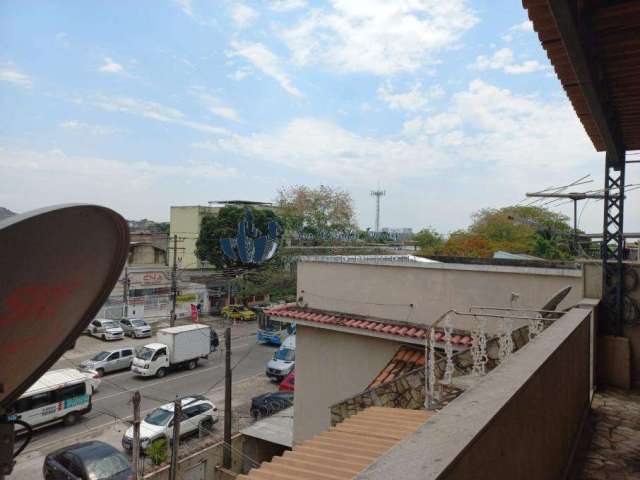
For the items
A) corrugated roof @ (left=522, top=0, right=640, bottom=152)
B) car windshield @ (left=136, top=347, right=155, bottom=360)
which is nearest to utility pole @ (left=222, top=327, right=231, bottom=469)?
car windshield @ (left=136, top=347, right=155, bottom=360)

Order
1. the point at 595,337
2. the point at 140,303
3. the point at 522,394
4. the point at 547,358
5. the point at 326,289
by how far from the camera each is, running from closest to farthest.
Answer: the point at 522,394 < the point at 547,358 < the point at 595,337 < the point at 326,289 < the point at 140,303

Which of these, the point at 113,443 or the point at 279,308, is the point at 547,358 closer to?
the point at 279,308

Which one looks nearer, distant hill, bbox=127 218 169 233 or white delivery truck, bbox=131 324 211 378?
white delivery truck, bbox=131 324 211 378

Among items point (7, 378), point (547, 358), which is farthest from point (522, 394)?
point (7, 378)

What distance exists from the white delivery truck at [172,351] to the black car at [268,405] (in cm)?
676

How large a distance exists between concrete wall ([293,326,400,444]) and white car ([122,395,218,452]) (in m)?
4.10

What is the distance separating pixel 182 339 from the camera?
2198 cm

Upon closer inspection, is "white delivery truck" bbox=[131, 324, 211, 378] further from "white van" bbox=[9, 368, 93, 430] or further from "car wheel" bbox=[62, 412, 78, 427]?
"car wheel" bbox=[62, 412, 78, 427]

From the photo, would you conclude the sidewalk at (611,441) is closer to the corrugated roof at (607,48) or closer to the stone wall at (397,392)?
the stone wall at (397,392)

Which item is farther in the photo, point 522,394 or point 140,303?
point 140,303

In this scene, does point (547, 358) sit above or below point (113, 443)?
above

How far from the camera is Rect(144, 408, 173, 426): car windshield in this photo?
1416 cm

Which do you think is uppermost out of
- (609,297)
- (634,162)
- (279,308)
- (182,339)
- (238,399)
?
(634,162)

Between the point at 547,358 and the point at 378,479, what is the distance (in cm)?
183
